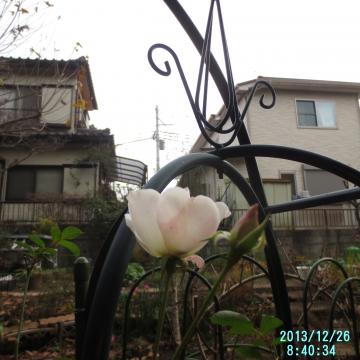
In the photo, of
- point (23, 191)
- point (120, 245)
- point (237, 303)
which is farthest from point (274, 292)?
point (23, 191)

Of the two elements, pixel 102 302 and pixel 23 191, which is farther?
pixel 23 191

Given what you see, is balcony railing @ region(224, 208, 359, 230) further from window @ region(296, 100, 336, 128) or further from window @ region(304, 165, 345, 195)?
window @ region(296, 100, 336, 128)

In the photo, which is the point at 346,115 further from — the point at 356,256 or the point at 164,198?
the point at 164,198

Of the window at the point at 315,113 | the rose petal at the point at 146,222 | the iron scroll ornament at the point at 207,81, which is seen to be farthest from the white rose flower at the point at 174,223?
the window at the point at 315,113

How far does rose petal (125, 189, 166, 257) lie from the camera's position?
0.28m

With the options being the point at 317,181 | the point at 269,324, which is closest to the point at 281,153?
the point at 269,324

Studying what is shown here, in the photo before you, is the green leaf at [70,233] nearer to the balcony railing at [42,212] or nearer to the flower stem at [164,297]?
the flower stem at [164,297]

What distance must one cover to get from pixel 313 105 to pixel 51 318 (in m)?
10.8

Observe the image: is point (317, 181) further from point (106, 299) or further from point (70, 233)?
point (106, 299)

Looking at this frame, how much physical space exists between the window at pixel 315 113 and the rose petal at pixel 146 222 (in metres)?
11.8

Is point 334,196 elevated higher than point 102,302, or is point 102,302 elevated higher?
point 334,196

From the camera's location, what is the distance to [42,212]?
8.35m

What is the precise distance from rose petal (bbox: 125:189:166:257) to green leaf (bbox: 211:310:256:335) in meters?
0.12

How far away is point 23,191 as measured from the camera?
896 centimetres
